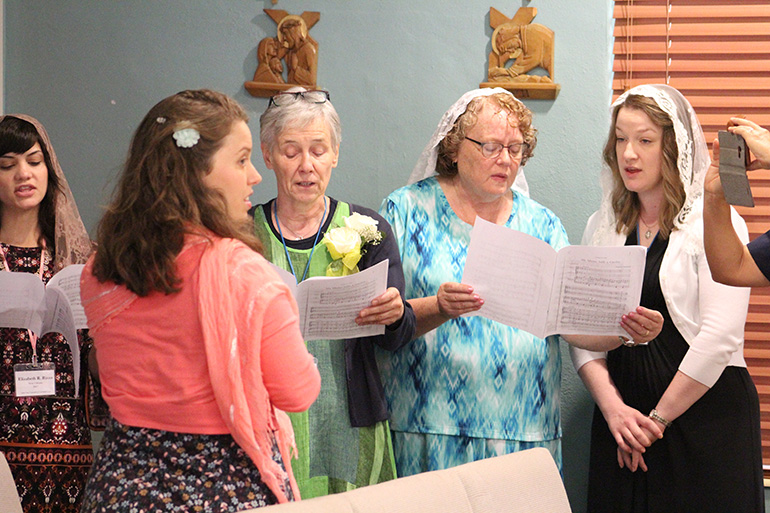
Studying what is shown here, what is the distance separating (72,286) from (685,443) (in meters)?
2.03

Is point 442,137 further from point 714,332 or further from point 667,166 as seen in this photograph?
point 714,332

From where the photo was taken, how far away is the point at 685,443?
269cm

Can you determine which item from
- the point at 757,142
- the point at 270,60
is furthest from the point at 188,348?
the point at 270,60

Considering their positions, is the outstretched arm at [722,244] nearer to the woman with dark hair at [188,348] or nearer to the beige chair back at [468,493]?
the beige chair back at [468,493]

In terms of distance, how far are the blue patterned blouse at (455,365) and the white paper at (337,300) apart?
36 cm

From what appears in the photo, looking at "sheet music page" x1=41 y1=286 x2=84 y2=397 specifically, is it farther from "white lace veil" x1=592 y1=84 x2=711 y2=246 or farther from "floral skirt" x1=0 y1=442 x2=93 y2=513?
"white lace veil" x1=592 y1=84 x2=711 y2=246

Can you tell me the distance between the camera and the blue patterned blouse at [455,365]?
2707 mm

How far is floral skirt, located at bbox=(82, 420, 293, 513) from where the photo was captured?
1564 millimetres

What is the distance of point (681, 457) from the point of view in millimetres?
2684

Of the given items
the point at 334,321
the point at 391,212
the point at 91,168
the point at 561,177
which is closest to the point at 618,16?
the point at 561,177

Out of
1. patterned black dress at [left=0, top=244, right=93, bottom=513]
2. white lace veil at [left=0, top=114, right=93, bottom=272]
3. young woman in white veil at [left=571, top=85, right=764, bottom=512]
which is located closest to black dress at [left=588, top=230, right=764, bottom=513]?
young woman in white veil at [left=571, top=85, right=764, bottom=512]

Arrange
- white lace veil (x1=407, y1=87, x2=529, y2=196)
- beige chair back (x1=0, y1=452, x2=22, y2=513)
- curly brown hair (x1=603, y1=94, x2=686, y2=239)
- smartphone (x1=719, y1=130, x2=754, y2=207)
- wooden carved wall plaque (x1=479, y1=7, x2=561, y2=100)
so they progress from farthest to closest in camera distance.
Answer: wooden carved wall plaque (x1=479, y1=7, x2=561, y2=100)
white lace veil (x1=407, y1=87, x2=529, y2=196)
curly brown hair (x1=603, y1=94, x2=686, y2=239)
smartphone (x1=719, y1=130, x2=754, y2=207)
beige chair back (x1=0, y1=452, x2=22, y2=513)

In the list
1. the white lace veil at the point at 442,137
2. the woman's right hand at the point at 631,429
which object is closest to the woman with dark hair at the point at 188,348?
the white lace veil at the point at 442,137

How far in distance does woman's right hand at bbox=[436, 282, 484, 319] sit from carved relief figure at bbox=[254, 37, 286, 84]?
4.12 ft
